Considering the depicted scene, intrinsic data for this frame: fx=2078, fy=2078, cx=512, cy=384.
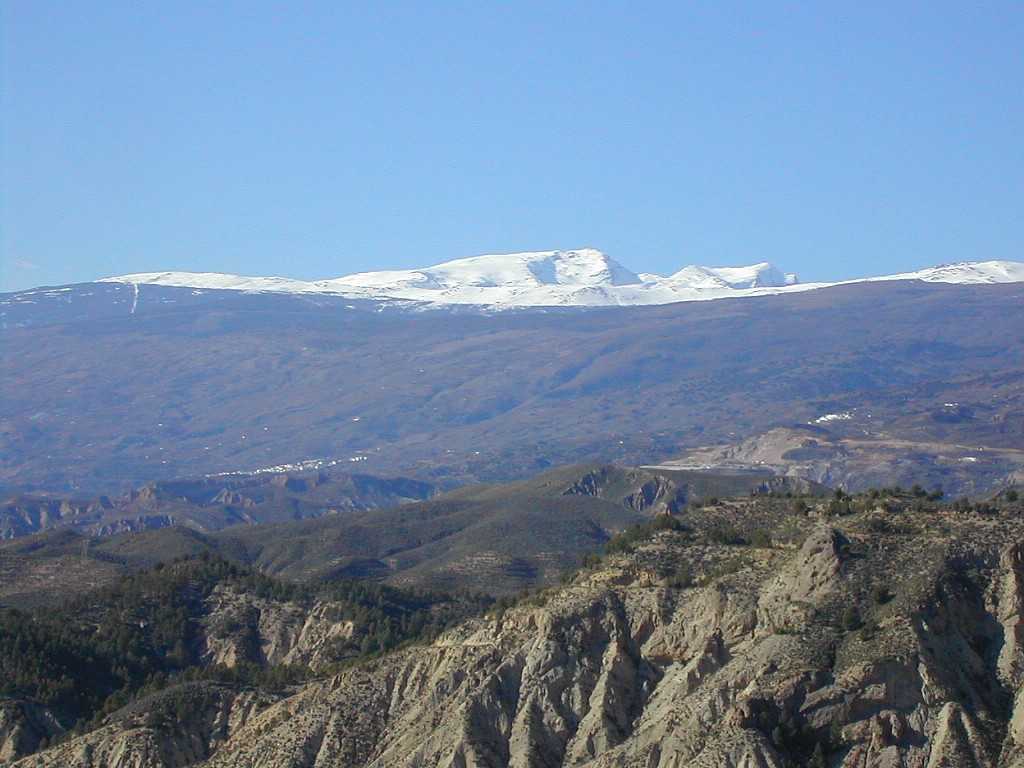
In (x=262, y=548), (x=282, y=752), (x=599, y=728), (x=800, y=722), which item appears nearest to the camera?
(x=800, y=722)

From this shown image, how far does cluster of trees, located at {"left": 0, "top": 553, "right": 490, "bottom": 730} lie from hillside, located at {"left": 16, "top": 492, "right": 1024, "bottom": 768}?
1138 cm

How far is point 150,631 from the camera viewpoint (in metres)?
121

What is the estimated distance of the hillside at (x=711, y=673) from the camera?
6175cm

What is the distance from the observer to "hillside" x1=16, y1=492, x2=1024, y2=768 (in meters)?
61.8

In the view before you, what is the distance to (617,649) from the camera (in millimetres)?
70438

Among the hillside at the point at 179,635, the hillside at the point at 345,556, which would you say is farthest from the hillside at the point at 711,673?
the hillside at the point at 345,556

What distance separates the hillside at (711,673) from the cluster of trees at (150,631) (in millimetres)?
11377

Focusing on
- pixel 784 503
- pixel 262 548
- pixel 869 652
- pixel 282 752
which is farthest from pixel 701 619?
pixel 262 548

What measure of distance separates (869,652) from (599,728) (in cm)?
954

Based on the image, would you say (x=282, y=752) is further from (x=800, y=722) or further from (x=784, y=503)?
(x=784, y=503)

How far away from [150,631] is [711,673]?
60.6 meters

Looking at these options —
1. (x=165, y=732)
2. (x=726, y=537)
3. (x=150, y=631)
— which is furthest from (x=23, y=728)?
(x=726, y=537)

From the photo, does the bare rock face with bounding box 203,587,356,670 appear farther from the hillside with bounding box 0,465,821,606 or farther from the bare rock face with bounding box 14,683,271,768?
the bare rock face with bounding box 14,683,271,768

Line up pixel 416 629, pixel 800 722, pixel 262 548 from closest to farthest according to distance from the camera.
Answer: pixel 800 722 < pixel 416 629 < pixel 262 548
